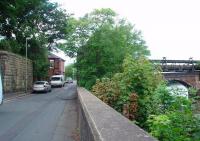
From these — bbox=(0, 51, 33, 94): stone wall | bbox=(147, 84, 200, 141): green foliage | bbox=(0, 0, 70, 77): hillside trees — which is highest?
bbox=(0, 0, 70, 77): hillside trees

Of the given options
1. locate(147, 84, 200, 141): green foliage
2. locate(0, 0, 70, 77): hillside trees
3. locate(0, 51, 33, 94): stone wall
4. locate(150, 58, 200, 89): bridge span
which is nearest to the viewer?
locate(147, 84, 200, 141): green foliage

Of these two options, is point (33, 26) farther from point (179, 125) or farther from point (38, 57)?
point (179, 125)

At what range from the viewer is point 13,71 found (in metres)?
53.6

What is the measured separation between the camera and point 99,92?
20.3 m

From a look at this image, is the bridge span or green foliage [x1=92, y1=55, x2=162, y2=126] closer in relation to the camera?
green foliage [x1=92, y1=55, x2=162, y2=126]

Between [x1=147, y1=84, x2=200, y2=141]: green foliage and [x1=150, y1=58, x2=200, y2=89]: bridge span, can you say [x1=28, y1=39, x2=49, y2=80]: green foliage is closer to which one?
[x1=150, y1=58, x2=200, y2=89]: bridge span

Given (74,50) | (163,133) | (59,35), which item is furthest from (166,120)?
(59,35)

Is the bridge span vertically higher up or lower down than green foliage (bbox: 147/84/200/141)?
higher up

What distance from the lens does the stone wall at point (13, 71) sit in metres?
48.9

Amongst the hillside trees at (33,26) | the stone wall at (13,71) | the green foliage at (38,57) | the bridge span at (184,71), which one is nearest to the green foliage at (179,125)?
the hillside trees at (33,26)

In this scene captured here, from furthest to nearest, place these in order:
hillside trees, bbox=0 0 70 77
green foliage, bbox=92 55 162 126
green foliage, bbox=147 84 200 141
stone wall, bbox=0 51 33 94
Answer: hillside trees, bbox=0 0 70 77 < stone wall, bbox=0 51 33 94 < green foliage, bbox=92 55 162 126 < green foliage, bbox=147 84 200 141

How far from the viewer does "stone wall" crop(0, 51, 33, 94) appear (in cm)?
4888

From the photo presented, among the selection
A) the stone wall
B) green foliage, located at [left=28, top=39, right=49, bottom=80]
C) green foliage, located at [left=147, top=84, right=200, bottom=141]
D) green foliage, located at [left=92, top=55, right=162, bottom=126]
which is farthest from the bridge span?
green foliage, located at [left=147, top=84, right=200, bottom=141]

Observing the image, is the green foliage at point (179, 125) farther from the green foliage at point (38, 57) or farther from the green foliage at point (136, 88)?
the green foliage at point (38, 57)
